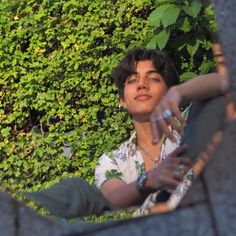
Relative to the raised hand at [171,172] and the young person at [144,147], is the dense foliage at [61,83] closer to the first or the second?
the young person at [144,147]

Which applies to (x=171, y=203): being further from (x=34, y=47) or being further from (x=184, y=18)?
(x=34, y=47)

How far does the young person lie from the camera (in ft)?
7.13

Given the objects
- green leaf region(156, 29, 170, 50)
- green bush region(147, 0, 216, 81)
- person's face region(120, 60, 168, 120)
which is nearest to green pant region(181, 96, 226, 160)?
person's face region(120, 60, 168, 120)

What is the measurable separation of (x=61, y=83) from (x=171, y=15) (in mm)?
1445

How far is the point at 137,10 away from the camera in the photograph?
16.5ft

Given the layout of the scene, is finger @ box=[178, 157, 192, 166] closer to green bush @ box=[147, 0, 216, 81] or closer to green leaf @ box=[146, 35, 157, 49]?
green bush @ box=[147, 0, 216, 81]

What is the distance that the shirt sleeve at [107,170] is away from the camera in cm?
278

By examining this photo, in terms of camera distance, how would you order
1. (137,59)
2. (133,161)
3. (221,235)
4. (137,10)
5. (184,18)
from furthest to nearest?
1. (137,10)
2. (184,18)
3. (137,59)
4. (133,161)
5. (221,235)

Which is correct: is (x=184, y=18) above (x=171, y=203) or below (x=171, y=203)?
above

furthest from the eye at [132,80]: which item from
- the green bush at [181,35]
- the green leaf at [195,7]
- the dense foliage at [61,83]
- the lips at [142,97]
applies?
the dense foliage at [61,83]

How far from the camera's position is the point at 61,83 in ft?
16.8

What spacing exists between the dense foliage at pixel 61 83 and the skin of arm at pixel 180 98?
272cm

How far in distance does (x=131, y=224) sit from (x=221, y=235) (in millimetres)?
273

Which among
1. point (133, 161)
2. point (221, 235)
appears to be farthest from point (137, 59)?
point (221, 235)
